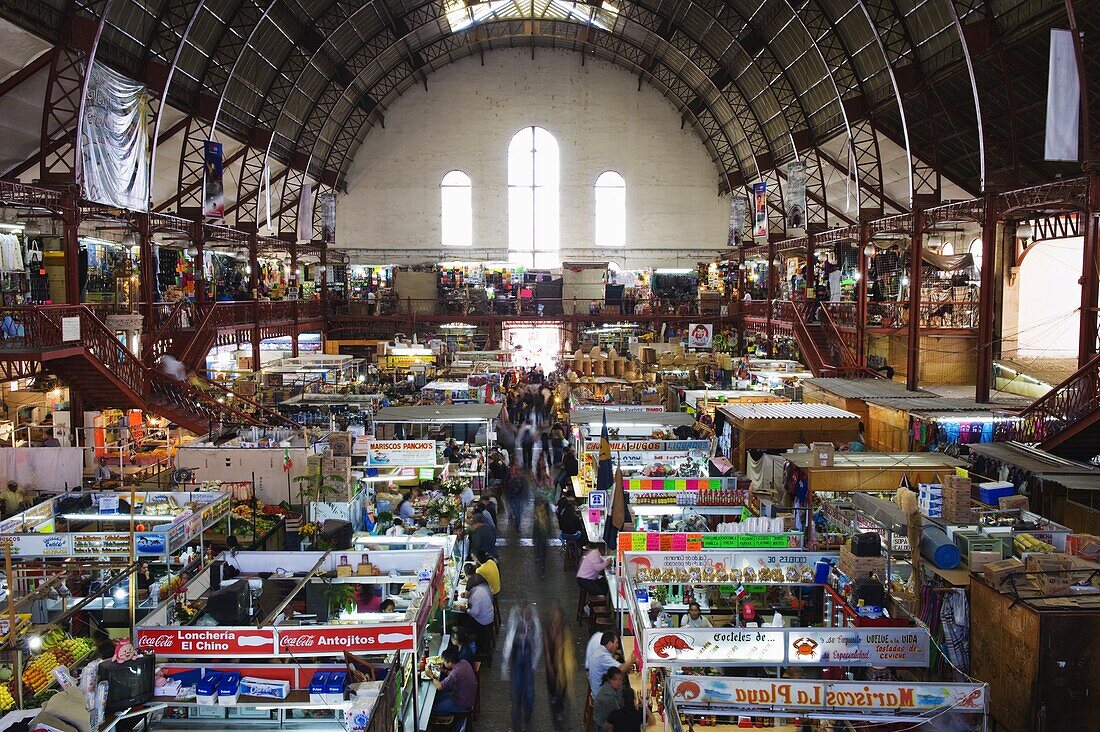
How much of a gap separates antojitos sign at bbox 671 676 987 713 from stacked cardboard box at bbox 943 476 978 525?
9.53 feet

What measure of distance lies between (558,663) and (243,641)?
431 centimetres

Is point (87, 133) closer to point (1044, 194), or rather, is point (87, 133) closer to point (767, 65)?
point (1044, 194)

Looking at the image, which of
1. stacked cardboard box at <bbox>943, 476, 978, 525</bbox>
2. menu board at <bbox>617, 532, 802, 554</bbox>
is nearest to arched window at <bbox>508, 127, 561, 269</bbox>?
menu board at <bbox>617, 532, 802, 554</bbox>

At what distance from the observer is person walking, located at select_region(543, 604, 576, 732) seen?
29.0 feet

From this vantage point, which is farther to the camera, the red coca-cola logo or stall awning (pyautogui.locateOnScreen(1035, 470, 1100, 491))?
stall awning (pyautogui.locateOnScreen(1035, 470, 1100, 491))

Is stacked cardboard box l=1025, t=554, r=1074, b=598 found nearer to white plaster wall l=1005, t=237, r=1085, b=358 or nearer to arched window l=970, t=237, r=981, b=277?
white plaster wall l=1005, t=237, r=1085, b=358

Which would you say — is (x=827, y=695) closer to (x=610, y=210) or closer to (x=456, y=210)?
(x=610, y=210)

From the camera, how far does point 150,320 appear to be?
19.2m

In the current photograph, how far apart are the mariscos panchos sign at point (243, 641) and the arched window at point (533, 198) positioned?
31.6 metres

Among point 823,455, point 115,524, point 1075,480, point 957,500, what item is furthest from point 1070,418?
point 115,524

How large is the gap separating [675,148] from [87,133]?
26.4 meters

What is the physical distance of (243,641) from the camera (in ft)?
21.5

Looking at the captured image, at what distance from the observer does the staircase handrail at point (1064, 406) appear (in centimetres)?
1373

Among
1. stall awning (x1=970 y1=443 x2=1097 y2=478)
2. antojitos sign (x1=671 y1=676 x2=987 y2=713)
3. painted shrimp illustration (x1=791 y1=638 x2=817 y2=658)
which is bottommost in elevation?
antojitos sign (x1=671 y1=676 x2=987 y2=713)
